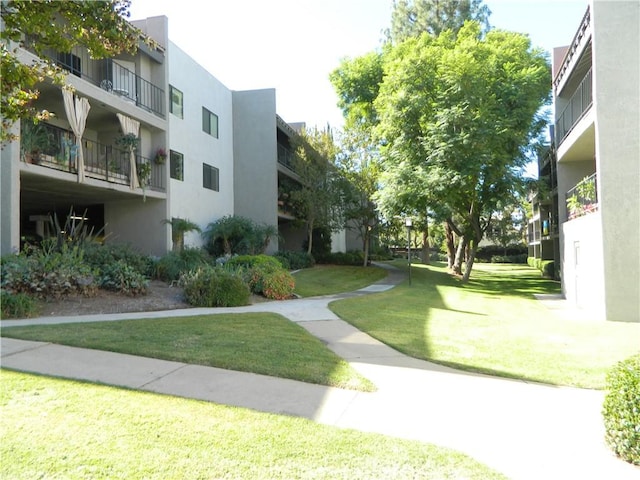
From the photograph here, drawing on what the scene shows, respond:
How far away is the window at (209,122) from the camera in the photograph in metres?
21.2

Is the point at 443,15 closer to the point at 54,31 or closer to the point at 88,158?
the point at 88,158

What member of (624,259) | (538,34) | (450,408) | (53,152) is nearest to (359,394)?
(450,408)

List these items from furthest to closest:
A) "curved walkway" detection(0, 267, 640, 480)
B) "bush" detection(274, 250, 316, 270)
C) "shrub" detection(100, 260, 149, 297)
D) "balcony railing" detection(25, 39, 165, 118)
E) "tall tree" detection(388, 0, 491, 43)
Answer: "tall tree" detection(388, 0, 491, 43) < "bush" detection(274, 250, 316, 270) < "balcony railing" detection(25, 39, 165, 118) < "shrub" detection(100, 260, 149, 297) < "curved walkway" detection(0, 267, 640, 480)

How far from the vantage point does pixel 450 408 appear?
4.67m

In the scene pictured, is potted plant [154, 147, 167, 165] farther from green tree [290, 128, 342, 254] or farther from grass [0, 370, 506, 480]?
grass [0, 370, 506, 480]

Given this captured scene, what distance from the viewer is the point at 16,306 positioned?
8812 mm

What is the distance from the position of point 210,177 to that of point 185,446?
19332 millimetres

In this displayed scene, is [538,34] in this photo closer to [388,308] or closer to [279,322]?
[388,308]

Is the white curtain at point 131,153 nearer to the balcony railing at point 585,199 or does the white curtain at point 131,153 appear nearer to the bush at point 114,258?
the bush at point 114,258

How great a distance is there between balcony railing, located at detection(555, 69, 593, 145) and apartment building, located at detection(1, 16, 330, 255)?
13.2 metres

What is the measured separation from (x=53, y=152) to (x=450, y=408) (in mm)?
12676

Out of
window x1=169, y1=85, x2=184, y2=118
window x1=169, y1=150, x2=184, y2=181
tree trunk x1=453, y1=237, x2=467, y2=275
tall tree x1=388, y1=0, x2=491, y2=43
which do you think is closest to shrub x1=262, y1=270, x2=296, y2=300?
window x1=169, y1=150, x2=184, y2=181

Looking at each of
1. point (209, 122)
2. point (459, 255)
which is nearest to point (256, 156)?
point (209, 122)

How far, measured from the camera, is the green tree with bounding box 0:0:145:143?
4855 millimetres
